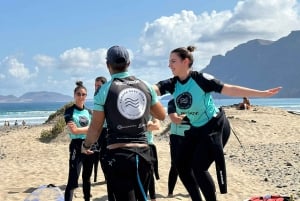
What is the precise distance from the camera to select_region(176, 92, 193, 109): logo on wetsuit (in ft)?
17.9

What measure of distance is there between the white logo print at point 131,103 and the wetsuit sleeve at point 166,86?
1.57 m

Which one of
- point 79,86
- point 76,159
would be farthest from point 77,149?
point 79,86

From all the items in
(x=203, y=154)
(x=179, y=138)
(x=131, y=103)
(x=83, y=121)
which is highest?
(x=131, y=103)

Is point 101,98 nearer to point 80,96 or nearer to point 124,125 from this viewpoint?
point 124,125

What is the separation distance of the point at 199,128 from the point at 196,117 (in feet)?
0.46

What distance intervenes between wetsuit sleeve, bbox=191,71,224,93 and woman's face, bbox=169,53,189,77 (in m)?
0.13

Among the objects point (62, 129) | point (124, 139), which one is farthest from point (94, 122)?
point (62, 129)

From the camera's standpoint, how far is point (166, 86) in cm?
553

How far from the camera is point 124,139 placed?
380 cm

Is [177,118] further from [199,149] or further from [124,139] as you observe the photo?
[124,139]

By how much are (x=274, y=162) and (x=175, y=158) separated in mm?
7518

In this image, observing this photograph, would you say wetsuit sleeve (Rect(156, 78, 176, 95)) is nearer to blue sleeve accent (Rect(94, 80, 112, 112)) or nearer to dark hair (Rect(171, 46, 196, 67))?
dark hair (Rect(171, 46, 196, 67))

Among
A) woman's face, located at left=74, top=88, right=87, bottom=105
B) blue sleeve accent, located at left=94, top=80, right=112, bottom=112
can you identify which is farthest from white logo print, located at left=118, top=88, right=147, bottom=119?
woman's face, located at left=74, top=88, right=87, bottom=105

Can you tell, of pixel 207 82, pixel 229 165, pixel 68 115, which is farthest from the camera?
pixel 229 165
